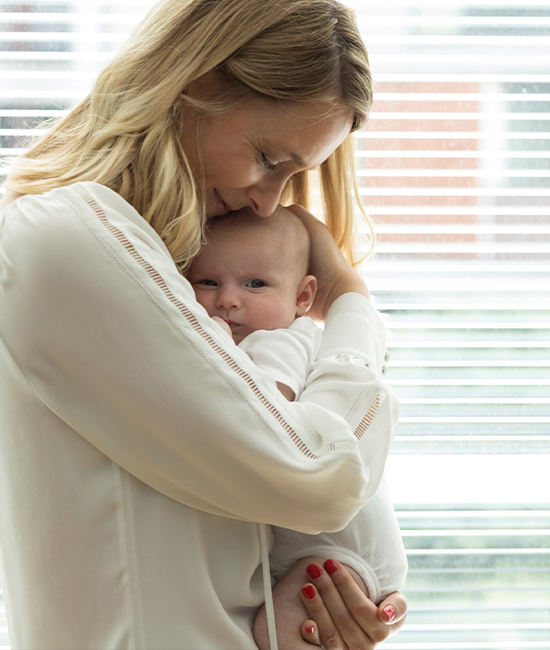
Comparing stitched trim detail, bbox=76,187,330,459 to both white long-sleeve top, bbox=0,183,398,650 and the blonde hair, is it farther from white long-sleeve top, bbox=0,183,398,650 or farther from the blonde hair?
the blonde hair

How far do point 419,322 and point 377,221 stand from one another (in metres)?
0.25

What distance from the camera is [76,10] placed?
5.75ft

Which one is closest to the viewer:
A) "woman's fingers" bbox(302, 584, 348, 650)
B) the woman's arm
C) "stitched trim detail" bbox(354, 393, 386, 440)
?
the woman's arm

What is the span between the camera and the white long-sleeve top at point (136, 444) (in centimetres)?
85

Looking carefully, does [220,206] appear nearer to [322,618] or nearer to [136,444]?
[136,444]

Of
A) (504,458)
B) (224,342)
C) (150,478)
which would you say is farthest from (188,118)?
(504,458)

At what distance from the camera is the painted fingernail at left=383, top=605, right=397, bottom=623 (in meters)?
1.10

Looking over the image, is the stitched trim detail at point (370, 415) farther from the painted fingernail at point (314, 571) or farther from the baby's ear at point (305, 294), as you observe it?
the baby's ear at point (305, 294)

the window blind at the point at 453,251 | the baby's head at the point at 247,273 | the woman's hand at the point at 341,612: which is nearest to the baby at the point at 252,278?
the baby's head at the point at 247,273

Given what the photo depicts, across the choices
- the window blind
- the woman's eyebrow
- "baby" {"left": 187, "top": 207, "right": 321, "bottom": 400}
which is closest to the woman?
the woman's eyebrow

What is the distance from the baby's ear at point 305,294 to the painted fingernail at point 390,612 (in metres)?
0.50

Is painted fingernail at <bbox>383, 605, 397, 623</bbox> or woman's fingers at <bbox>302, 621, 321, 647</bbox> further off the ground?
woman's fingers at <bbox>302, 621, 321, 647</bbox>

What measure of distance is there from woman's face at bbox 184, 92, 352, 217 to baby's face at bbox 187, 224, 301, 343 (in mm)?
86

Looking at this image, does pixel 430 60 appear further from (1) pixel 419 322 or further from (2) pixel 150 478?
(2) pixel 150 478
